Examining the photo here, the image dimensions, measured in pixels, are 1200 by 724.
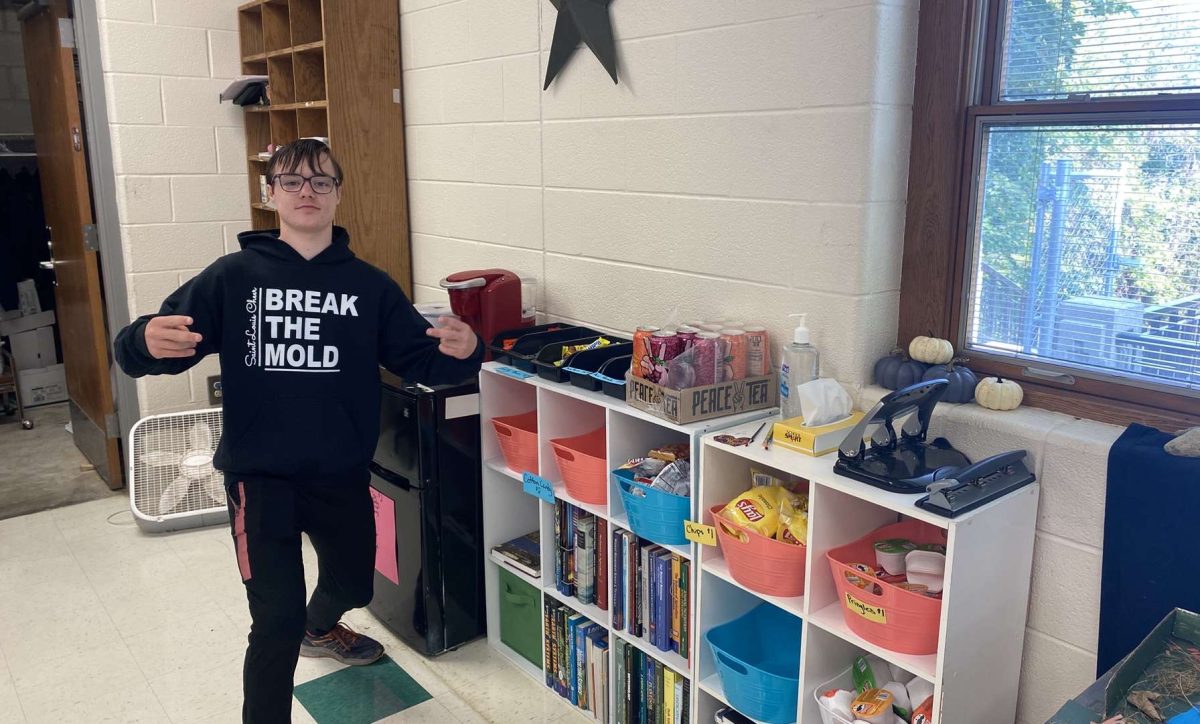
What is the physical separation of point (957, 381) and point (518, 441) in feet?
3.86

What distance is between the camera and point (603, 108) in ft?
8.68

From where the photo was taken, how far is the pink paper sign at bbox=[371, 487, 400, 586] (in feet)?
9.24

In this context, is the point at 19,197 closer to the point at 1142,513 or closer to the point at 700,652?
the point at 700,652

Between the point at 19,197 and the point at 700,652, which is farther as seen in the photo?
the point at 19,197

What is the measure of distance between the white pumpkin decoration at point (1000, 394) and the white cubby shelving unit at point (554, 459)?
48 cm

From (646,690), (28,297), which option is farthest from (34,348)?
(646,690)

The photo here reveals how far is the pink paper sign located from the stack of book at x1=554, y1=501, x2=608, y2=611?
1.83ft

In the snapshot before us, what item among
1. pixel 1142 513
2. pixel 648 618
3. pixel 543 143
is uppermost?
pixel 543 143

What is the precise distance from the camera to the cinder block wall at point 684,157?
2051 millimetres

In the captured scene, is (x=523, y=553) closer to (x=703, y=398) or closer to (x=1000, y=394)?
(x=703, y=398)

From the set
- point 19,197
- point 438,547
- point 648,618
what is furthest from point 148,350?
point 19,197

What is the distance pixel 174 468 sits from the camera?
12.3 feet

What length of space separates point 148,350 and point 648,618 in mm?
1298

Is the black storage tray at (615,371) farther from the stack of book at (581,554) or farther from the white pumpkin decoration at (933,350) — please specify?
the white pumpkin decoration at (933,350)
